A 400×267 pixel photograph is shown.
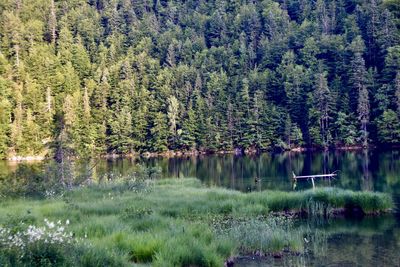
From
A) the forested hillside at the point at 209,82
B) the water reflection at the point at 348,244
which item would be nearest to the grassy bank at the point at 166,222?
the water reflection at the point at 348,244

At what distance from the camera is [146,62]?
119 metres

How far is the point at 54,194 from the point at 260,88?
83.5 m

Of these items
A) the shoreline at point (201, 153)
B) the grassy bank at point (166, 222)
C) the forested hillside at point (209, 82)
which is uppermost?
the forested hillside at point (209, 82)

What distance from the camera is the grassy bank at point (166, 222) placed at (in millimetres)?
12023

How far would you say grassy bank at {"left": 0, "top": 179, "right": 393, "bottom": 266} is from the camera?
12.0 m

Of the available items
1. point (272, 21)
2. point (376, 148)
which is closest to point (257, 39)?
point (272, 21)

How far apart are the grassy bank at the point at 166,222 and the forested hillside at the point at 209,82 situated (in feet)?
200

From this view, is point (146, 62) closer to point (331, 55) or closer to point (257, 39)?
point (257, 39)

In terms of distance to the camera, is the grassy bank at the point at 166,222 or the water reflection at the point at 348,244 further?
the water reflection at the point at 348,244

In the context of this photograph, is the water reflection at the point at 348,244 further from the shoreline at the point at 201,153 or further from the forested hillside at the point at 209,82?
the shoreline at the point at 201,153

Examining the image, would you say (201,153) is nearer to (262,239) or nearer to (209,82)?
(209,82)

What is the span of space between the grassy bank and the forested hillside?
200 ft

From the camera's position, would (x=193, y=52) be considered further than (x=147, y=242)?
Yes

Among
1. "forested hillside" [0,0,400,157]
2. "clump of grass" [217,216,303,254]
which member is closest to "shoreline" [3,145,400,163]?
"forested hillside" [0,0,400,157]
